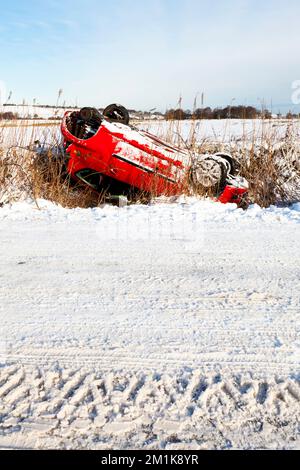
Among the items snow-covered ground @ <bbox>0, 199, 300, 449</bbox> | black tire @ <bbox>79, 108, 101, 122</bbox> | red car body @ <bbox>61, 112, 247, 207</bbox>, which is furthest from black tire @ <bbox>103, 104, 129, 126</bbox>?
snow-covered ground @ <bbox>0, 199, 300, 449</bbox>

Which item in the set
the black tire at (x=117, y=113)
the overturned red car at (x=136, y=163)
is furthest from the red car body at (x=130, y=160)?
the black tire at (x=117, y=113)

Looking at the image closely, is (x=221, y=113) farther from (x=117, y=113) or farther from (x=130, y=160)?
(x=130, y=160)

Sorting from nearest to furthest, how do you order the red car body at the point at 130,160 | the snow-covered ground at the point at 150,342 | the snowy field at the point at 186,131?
the snow-covered ground at the point at 150,342 → the red car body at the point at 130,160 → the snowy field at the point at 186,131

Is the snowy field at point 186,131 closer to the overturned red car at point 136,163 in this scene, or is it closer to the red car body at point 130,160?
the overturned red car at point 136,163

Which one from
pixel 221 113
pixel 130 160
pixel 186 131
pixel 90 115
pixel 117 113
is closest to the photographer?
pixel 130 160

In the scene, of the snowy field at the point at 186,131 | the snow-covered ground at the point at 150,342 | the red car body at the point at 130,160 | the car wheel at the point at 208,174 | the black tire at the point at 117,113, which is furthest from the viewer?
the black tire at the point at 117,113

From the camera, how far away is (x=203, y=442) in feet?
4.46

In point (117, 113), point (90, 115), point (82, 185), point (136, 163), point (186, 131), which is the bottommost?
point (82, 185)

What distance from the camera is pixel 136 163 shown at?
492cm

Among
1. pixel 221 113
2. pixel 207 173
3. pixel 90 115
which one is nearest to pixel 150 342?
pixel 207 173

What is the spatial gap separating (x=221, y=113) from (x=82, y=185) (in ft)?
11.8

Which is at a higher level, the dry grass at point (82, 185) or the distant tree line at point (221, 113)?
the distant tree line at point (221, 113)

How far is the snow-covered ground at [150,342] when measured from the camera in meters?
1.42
